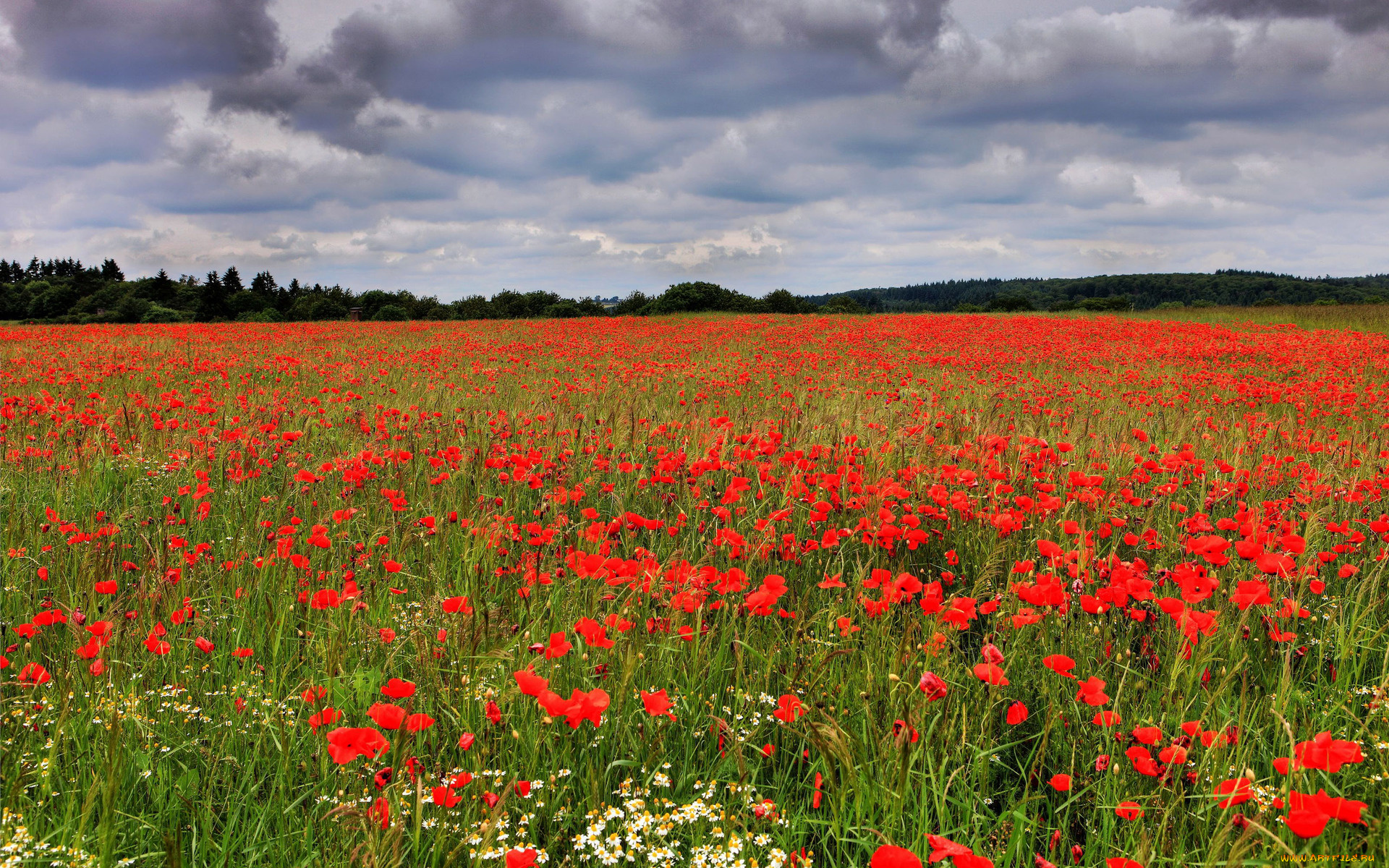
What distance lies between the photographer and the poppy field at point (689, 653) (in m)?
1.67

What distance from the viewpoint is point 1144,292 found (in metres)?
128

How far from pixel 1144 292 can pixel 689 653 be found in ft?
498

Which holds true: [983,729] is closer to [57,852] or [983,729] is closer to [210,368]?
[57,852]

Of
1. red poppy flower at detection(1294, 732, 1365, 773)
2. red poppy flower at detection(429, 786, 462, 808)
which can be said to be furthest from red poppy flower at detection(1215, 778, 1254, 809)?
red poppy flower at detection(429, 786, 462, 808)

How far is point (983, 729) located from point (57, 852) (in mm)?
2235

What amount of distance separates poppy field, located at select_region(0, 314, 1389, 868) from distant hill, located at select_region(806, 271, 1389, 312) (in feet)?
208

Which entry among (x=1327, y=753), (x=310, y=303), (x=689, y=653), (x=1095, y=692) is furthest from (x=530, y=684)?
(x=310, y=303)

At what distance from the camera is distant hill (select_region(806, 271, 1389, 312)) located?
81.2 m

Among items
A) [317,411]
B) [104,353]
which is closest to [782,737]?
[317,411]

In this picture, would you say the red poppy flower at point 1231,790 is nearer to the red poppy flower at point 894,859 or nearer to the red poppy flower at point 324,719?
the red poppy flower at point 894,859

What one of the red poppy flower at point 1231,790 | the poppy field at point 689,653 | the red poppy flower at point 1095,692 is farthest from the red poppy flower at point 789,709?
the red poppy flower at point 1231,790

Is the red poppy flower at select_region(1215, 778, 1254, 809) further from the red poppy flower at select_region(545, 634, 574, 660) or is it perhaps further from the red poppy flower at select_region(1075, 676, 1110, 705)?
the red poppy flower at select_region(545, 634, 574, 660)

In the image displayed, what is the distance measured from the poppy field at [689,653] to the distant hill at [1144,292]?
2493 inches

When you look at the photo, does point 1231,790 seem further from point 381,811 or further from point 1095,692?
point 381,811
